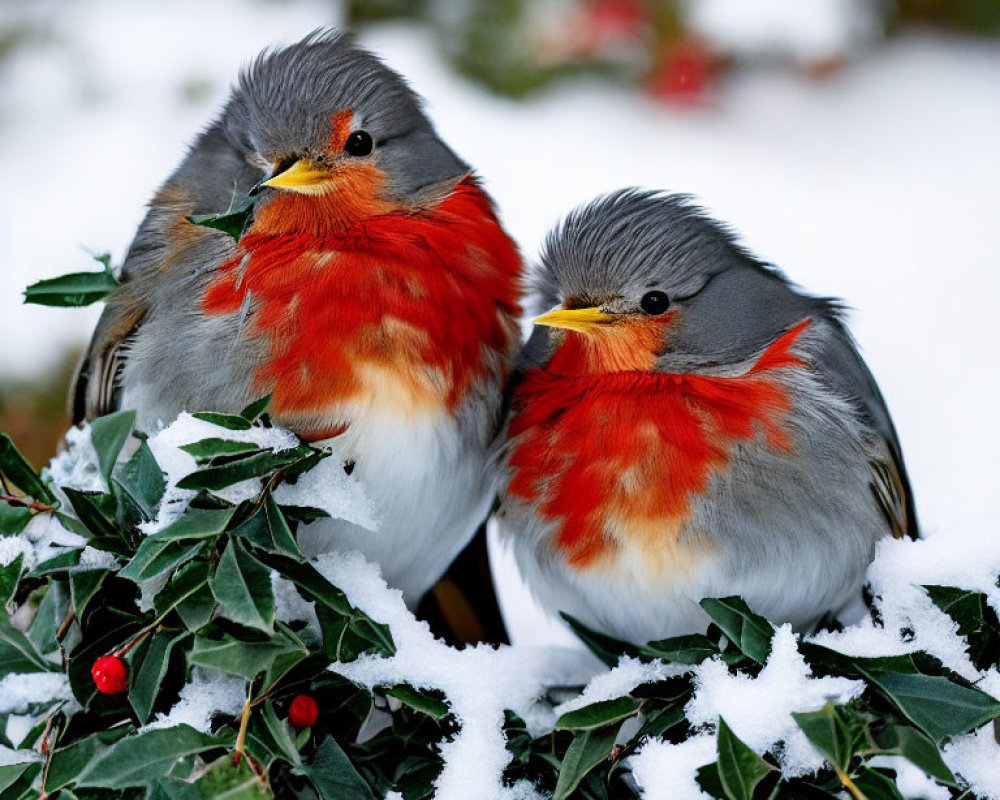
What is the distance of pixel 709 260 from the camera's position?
186 centimetres

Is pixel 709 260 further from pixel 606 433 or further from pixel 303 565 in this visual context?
pixel 303 565

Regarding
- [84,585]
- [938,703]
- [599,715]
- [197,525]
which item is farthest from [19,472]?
[938,703]

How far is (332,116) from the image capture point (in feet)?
5.73

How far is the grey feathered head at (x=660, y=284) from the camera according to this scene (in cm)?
180

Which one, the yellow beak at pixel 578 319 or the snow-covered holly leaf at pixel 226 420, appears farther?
the yellow beak at pixel 578 319

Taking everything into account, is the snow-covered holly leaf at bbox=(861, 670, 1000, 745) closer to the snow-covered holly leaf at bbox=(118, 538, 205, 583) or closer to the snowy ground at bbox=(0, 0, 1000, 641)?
the snow-covered holly leaf at bbox=(118, 538, 205, 583)

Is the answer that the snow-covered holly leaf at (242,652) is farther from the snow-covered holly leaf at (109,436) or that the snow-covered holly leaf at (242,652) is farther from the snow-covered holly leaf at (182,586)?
the snow-covered holly leaf at (109,436)

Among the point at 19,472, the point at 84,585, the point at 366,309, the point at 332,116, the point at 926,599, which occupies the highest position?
the point at 332,116

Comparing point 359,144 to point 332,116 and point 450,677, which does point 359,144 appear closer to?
point 332,116

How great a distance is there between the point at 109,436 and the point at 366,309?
1.28 ft

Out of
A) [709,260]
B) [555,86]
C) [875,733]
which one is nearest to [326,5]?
[555,86]

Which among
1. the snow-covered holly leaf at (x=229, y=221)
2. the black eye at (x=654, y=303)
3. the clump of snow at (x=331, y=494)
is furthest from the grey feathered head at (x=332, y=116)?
the clump of snow at (x=331, y=494)

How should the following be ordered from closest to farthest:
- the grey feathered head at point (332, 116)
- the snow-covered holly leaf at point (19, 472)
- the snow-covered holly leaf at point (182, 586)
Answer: the snow-covered holly leaf at point (182, 586), the snow-covered holly leaf at point (19, 472), the grey feathered head at point (332, 116)

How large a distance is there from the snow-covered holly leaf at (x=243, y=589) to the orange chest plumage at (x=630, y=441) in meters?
0.54
